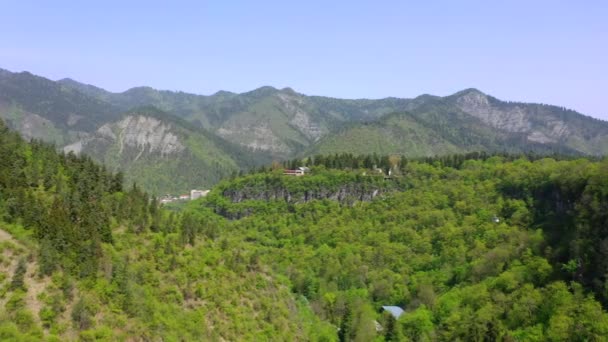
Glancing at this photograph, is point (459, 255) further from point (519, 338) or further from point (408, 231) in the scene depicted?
point (519, 338)

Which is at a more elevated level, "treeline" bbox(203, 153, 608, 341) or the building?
the building

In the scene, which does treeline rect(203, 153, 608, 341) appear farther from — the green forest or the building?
the building

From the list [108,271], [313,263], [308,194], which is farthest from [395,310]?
[308,194]

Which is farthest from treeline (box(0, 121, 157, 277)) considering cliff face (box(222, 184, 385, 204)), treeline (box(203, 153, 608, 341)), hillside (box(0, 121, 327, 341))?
cliff face (box(222, 184, 385, 204))

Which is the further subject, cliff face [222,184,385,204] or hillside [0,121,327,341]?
cliff face [222,184,385,204]

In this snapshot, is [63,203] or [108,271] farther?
[63,203]

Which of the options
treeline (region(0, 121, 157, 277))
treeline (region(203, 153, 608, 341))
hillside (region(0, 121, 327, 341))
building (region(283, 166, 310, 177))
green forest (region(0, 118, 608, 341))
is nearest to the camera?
hillside (region(0, 121, 327, 341))

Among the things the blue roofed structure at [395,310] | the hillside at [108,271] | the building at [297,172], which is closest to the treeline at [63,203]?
the hillside at [108,271]

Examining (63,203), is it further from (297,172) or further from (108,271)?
(297,172)

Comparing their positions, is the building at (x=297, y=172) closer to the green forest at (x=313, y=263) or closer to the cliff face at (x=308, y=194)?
the cliff face at (x=308, y=194)

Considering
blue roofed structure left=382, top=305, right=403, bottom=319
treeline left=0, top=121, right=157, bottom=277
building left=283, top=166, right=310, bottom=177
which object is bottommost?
blue roofed structure left=382, top=305, right=403, bottom=319
